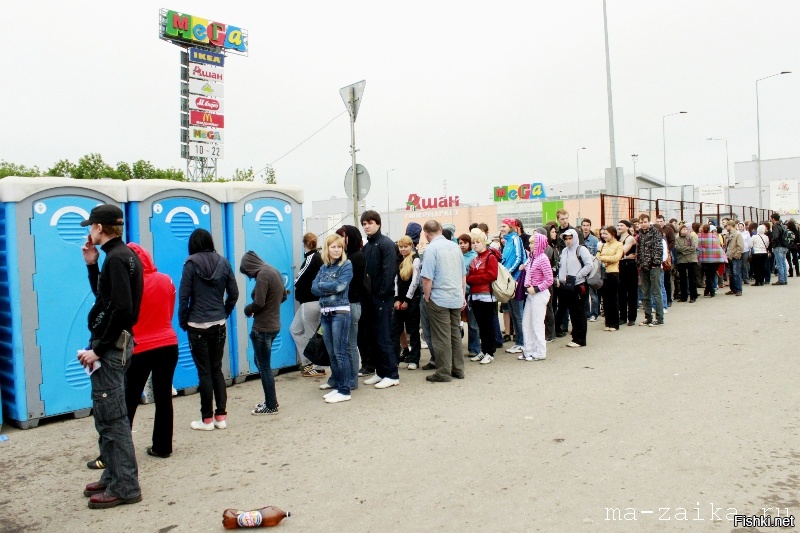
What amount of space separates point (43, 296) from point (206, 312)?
1.78 metres

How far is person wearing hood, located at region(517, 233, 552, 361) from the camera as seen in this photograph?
8680mm

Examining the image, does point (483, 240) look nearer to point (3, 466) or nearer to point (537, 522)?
point (537, 522)

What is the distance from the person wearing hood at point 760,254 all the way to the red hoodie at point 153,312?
53.9ft

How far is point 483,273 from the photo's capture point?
27.7ft

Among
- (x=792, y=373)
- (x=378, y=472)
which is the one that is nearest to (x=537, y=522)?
(x=378, y=472)

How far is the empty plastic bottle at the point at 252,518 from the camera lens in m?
3.75

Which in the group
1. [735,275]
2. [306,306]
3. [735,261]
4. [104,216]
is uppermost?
[104,216]

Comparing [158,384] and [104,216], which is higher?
[104,216]

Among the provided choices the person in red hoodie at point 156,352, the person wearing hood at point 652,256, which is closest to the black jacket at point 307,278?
the person in red hoodie at point 156,352

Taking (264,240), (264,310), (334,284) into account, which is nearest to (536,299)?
(334,284)

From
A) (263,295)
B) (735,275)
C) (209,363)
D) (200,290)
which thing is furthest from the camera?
(735,275)

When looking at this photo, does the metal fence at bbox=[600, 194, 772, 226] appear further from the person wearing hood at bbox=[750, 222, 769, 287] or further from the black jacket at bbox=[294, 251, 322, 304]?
the black jacket at bbox=[294, 251, 322, 304]

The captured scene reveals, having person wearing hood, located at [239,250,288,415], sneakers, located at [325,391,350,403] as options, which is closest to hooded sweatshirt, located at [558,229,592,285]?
sneakers, located at [325,391,350,403]

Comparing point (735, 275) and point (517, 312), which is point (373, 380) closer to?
point (517, 312)
